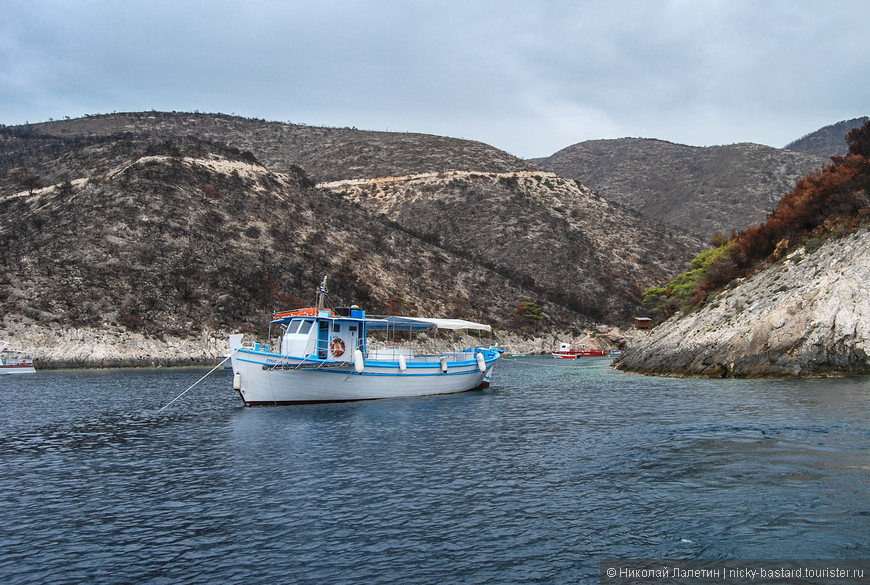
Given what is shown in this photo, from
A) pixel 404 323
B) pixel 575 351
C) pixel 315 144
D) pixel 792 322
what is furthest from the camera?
pixel 315 144

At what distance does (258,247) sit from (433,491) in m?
85.0

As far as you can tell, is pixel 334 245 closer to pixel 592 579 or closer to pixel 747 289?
pixel 747 289

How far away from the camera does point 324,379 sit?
38.9m

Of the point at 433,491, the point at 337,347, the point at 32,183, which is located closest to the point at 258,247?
the point at 32,183

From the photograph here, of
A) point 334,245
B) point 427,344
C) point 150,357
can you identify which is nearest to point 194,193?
point 334,245

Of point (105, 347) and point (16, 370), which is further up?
point (105, 347)

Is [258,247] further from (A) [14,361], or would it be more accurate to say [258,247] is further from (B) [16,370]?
(B) [16,370]

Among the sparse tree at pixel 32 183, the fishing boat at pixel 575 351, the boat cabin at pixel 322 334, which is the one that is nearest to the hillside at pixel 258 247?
the sparse tree at pixel 32 183

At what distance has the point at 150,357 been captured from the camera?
74.8 metres

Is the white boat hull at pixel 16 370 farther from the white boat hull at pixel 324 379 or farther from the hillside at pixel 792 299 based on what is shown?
the hillside at pixel 792 299

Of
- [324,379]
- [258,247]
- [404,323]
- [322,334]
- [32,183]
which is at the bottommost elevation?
[324,379]

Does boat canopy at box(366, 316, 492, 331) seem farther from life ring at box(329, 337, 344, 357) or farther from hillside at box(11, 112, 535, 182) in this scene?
hillside at box(11, 112, 535, 182)

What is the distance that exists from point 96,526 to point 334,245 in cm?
9221

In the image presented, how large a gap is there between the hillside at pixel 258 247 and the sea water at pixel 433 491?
155ft
